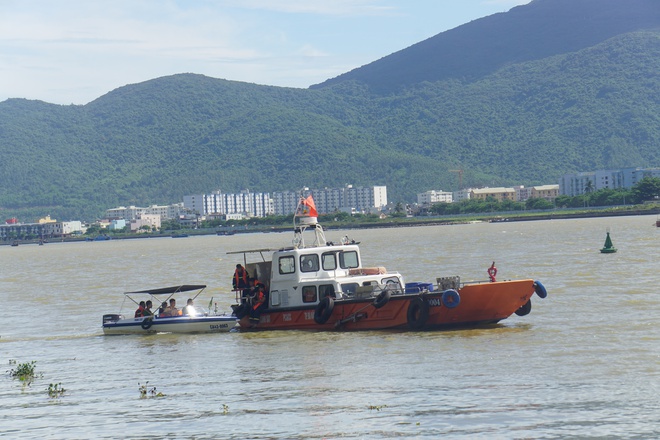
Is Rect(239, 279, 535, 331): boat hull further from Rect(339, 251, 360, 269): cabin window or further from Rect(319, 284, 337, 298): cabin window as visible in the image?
Rect(339, 251, 360, 269): cabin window

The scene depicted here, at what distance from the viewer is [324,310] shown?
97.9ft

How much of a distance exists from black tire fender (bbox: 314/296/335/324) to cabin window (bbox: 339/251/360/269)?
58.5 inches

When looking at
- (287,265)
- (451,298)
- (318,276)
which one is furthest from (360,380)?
(287,265)

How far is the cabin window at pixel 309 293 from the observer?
1203 inches

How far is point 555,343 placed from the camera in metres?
25.3

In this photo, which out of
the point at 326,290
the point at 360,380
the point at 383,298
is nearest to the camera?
the point at 360,380

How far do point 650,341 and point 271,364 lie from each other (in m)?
8.72

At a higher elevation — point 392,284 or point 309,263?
point 309,263

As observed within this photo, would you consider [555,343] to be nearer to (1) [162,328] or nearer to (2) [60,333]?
(1) [162,328]

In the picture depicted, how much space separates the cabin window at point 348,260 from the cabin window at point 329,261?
22cm

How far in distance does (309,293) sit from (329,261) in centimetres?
109

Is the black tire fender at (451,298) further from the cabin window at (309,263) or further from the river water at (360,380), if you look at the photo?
the cabin window at (309,263)

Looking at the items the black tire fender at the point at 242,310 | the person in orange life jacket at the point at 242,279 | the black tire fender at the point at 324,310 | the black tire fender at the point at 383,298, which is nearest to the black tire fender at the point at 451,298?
the black tire fender at the point at 383,298

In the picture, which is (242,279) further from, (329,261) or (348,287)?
(348,287)
